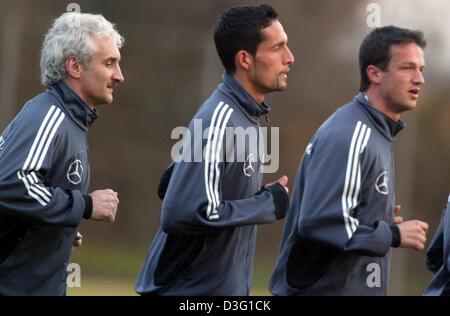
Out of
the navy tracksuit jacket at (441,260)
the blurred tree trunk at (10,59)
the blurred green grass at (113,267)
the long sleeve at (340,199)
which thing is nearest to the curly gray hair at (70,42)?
the long sleeve at (340,199)

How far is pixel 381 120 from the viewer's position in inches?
204

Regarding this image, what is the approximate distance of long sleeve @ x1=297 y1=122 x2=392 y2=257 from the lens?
4879 millimetres

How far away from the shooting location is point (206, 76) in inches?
560

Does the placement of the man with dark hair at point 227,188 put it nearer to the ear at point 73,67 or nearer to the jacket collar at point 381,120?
the jacket collar at point 381,120

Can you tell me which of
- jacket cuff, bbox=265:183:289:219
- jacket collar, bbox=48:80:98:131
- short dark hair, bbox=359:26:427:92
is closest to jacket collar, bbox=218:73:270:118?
jacket cuff, bbox=265:183:289:219

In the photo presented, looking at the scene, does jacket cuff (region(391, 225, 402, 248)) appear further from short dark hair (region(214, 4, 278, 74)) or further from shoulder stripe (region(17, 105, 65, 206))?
shoulder stripe (region(17, 105, 65, 206))

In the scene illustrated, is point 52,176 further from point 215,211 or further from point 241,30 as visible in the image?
point 241,30

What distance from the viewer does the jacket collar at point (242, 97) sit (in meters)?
5.28

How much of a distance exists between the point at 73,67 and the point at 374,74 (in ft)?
4.49

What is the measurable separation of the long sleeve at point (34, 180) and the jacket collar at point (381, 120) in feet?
4.18

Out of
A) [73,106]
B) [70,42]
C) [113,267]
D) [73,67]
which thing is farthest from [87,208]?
[113,267]

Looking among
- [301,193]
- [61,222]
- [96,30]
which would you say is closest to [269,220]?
[301,193]

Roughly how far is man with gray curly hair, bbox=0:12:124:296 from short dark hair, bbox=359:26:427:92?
113 cm
